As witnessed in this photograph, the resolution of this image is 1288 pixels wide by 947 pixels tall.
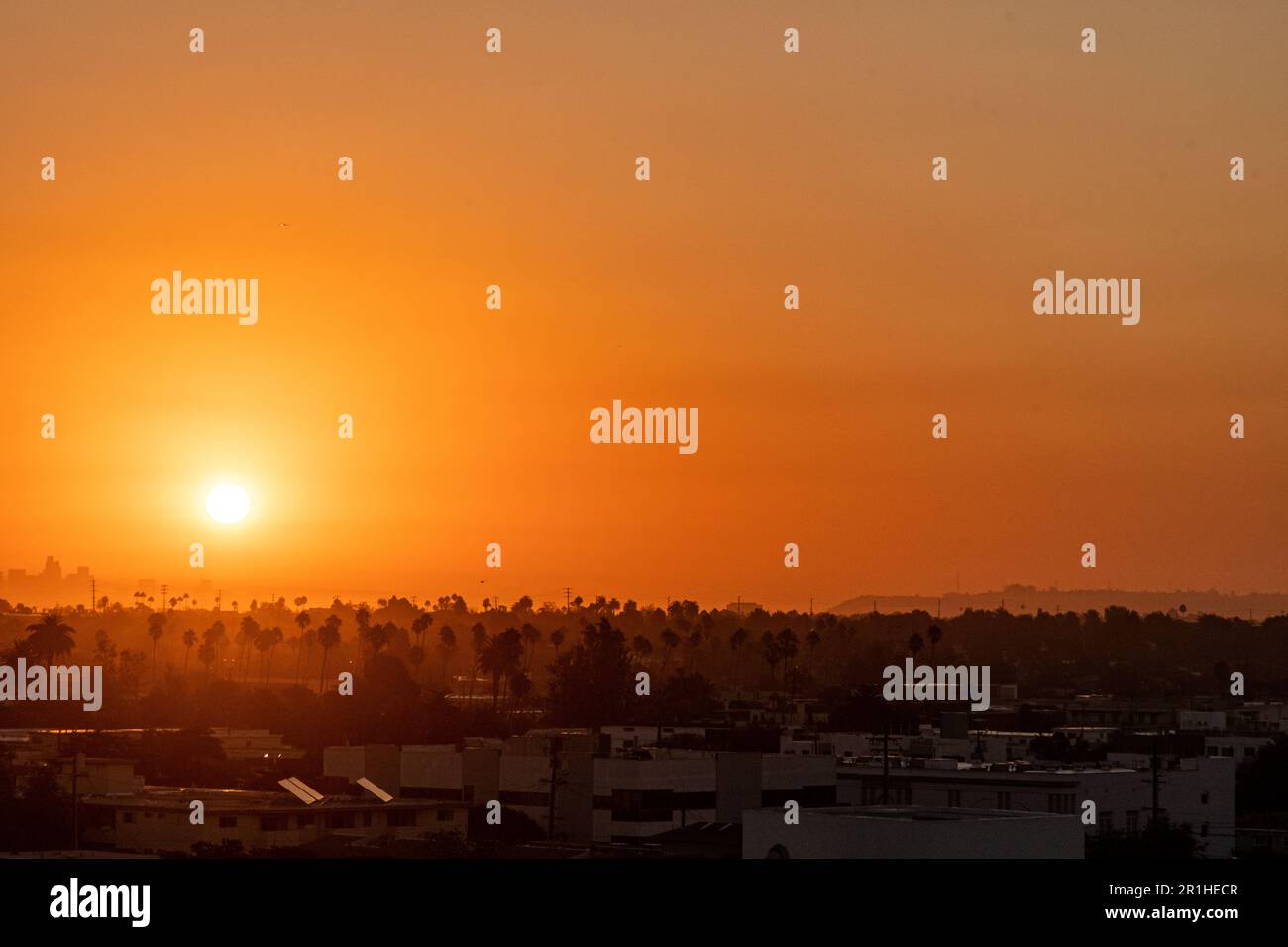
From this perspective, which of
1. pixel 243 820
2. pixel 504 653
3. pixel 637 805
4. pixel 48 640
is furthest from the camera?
pixel 504 653

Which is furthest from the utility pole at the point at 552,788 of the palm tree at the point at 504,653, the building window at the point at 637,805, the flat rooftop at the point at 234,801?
the palm tree at the point at 504,653

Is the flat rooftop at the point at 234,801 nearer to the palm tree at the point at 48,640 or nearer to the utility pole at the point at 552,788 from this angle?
the utility pole at the point at 552,788

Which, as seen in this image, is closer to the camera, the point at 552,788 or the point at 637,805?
the point at 637,805

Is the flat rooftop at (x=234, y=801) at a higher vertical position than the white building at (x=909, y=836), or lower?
lower

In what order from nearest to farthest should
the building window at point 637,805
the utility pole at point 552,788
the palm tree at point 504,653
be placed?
the building window at point 637,805
the utility pole at point 552,788
the palm tree at point 504,653

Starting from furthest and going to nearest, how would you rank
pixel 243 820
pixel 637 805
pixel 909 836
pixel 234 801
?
pixel 637 805 < pixel 234 801 < pixel 243 820 < pixel 909 836

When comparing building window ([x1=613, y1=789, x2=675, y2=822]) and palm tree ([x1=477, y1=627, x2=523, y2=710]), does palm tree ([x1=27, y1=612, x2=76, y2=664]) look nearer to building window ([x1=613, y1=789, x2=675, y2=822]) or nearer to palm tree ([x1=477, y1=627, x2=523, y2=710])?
palm tree ([x1=477, y1=627, x2=523, y2=710])

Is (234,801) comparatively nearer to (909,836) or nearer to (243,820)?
(243,820)

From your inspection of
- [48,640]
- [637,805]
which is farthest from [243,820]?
[48,640]
